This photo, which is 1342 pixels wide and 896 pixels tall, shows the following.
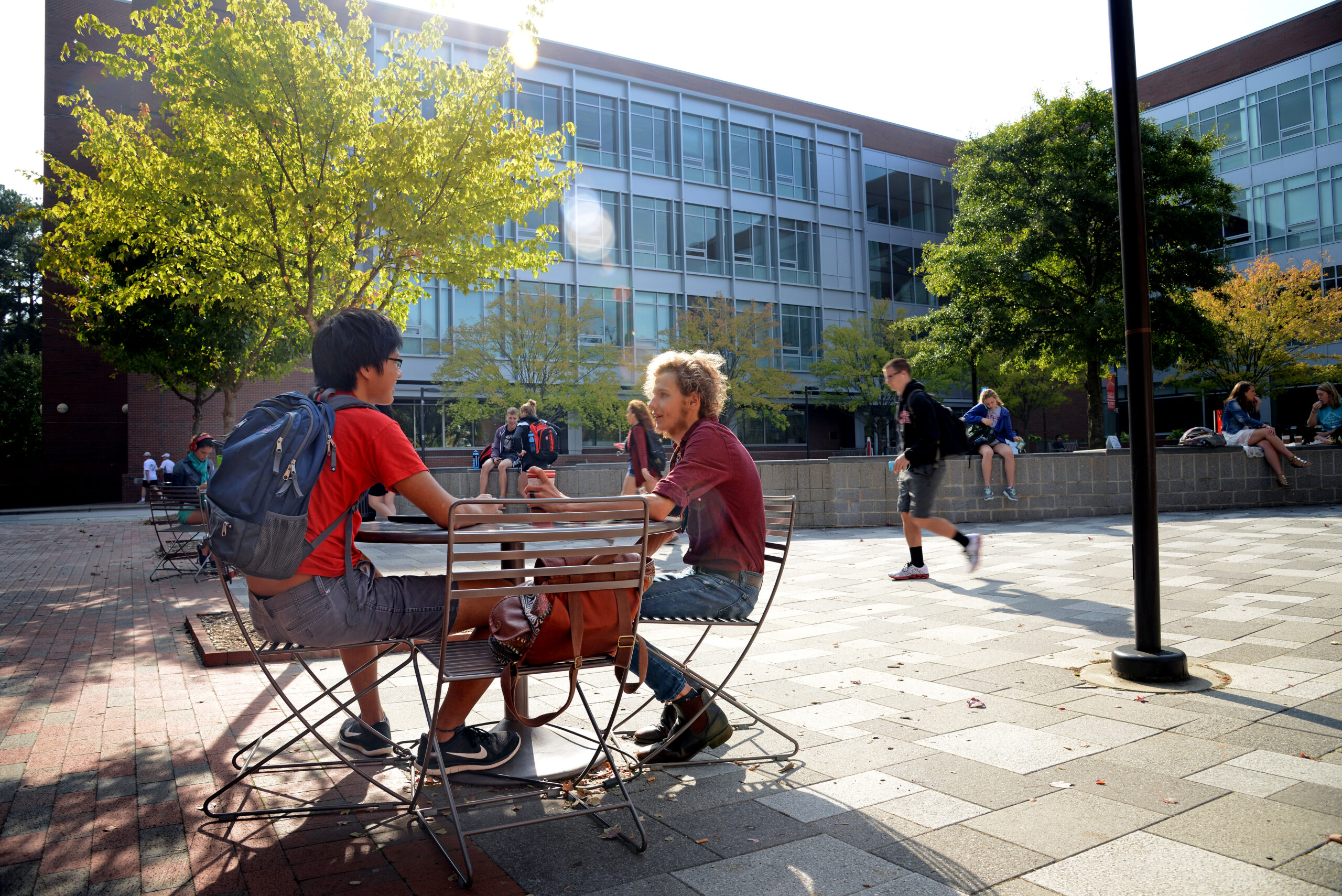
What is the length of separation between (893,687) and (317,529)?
297 cm

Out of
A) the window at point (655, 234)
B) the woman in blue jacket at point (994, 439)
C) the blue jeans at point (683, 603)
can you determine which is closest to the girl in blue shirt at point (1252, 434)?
the woman in blue jacket at point (994, 439)

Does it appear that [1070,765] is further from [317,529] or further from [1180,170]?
[1180,170]

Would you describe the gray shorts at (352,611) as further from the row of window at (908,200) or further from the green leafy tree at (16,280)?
the green leafy tree at (16,280)

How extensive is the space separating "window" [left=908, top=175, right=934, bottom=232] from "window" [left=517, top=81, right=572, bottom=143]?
21.0 m

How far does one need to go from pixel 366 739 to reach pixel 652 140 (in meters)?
39.9

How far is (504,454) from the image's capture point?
1498 centimetres

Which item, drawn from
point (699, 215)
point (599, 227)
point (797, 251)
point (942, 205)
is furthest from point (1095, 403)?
point (942, 205)

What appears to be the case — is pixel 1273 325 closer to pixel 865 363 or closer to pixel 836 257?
pixel 865 363

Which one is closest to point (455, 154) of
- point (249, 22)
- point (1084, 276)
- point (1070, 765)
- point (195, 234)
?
point (249, 22)

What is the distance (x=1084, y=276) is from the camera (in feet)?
83.3

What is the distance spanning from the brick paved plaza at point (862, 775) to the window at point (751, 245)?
37605 mm

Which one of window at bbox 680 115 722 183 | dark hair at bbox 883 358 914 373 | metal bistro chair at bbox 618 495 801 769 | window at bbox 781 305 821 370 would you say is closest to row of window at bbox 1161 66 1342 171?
window at bbox 781 305 821 370

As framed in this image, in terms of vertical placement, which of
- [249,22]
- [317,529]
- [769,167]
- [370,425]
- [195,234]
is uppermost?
[769,167]

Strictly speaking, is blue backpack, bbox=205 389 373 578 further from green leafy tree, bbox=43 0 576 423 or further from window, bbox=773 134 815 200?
window, bbox=773 134 815 200
